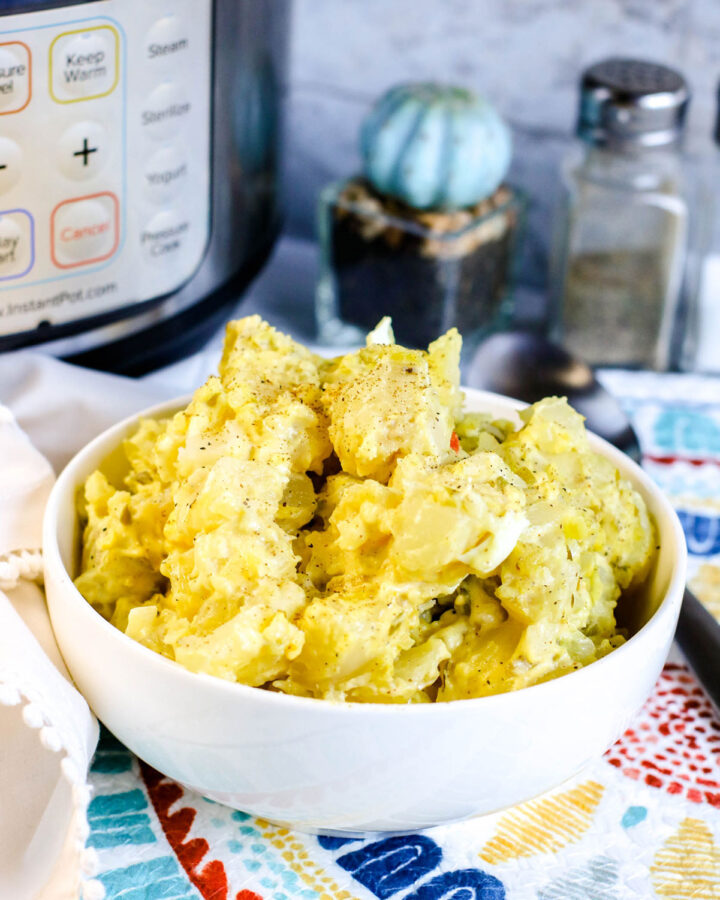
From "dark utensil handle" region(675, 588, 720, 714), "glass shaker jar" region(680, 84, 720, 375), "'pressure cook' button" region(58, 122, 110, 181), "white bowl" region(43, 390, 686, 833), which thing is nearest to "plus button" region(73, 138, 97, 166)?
"'pressure cook' button" region(58, 122, 110, 181)

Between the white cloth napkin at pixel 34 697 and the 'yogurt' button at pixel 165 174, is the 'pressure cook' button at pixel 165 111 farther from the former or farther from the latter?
the white cloth napkin at pixel 34 697

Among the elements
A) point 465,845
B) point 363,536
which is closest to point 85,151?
point 363,536

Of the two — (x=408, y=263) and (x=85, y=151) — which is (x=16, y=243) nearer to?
(x=85, y=151)

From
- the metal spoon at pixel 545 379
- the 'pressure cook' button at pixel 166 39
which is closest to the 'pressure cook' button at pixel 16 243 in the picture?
the 'pressure cook' button at pixel 166 39

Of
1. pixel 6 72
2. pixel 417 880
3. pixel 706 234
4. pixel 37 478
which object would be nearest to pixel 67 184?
pixel 6 72

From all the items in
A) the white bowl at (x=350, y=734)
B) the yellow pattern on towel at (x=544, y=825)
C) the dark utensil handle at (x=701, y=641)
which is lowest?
the yellow pattern on towel at (x=544, y=825)

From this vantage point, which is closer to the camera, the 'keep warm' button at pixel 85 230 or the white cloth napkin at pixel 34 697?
the white cloth napkin at pixel 34 697
